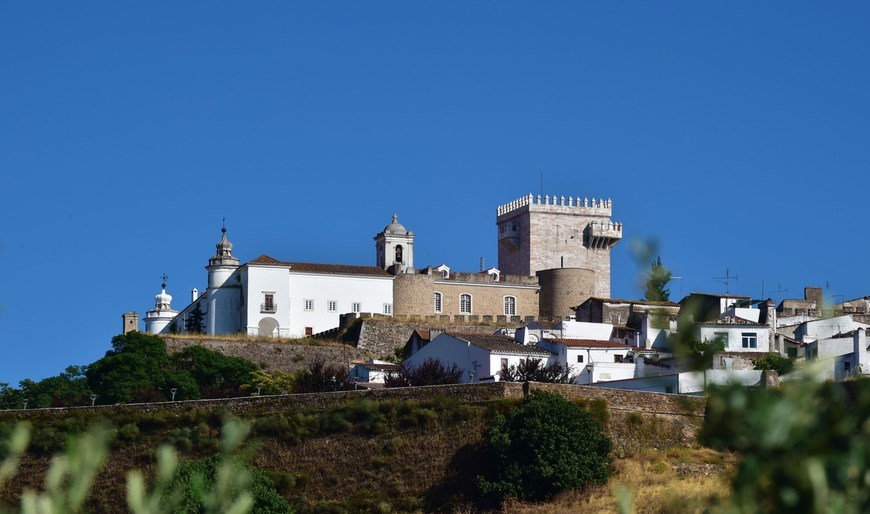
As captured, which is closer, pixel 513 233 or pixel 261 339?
pixel 261 339

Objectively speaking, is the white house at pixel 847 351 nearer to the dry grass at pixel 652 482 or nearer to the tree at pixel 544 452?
the dry grass at pixel 652 482

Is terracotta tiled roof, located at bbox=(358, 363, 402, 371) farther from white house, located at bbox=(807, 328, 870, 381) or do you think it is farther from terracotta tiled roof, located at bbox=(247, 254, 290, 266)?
white house, located at bbox=(807, 328, 870, 381)

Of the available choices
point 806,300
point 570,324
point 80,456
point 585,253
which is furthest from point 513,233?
point 80,456

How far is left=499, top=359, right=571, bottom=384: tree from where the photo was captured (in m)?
47.9

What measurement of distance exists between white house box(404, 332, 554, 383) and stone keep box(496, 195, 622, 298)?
74.0 ft

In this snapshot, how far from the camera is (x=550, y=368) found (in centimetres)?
4894

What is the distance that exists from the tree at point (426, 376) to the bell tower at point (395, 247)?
1910 cm

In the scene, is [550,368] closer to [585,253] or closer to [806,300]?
[806,300]

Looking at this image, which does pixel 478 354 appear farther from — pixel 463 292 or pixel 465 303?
pixel 463 292

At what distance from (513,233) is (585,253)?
169 inches

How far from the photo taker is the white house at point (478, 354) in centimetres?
5069

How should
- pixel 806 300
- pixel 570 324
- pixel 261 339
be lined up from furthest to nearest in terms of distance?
pixel 806 300 < pixel 261 339 < pixel 570 324

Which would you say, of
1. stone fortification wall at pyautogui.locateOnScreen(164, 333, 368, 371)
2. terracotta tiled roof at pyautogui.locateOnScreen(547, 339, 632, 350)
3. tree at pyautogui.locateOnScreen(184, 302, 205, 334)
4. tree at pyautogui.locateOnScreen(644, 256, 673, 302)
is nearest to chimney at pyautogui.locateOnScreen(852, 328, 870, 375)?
terracotta tiled roof at pyautogui.locateOnScreen(547, 339, 632, 350)

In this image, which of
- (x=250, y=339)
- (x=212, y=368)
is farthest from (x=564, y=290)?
(x=212, y=368)
